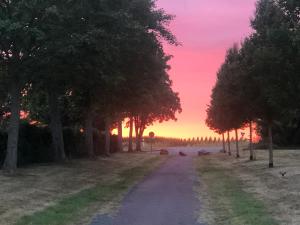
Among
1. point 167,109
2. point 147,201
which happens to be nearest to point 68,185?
point 147,201

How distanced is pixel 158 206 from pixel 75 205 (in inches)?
90.2

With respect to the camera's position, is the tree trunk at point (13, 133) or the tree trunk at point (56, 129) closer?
the tree trunk at point (13, 133)

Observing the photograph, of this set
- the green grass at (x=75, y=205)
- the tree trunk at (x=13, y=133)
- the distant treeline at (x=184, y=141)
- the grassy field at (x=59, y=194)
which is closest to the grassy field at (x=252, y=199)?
the grassy field at (x=59, y=194)

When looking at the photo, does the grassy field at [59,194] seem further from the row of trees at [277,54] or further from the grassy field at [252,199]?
the row of trees at [277,54]

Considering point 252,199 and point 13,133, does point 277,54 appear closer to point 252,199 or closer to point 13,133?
point 252,199

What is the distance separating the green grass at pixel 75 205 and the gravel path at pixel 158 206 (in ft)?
1.94

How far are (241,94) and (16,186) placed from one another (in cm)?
1455

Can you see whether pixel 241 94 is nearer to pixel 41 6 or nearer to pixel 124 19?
pixel 124 19

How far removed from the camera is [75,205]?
54.1 ft

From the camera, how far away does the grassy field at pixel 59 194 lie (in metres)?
14.2

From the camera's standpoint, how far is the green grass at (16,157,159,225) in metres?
13.7

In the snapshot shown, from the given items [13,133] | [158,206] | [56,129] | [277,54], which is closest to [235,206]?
[158,206]

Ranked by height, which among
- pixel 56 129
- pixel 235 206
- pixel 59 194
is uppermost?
pixel 56 129

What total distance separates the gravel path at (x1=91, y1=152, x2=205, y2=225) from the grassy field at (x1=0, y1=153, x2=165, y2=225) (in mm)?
476
